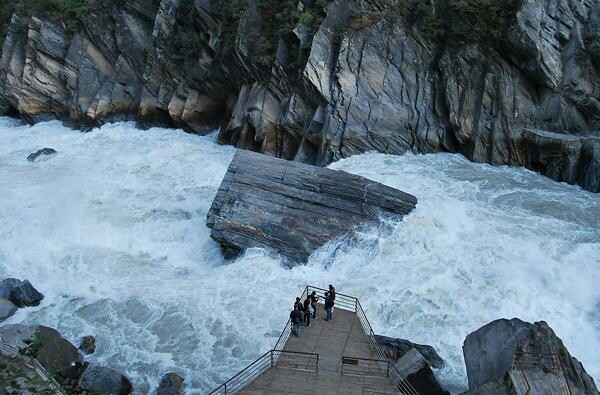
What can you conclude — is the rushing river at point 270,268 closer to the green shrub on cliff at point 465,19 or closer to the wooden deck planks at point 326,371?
the wooden deck planks at point 326,371

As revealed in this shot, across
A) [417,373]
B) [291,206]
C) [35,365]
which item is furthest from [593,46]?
[35,365]

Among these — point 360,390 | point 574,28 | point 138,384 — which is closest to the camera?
point 360,390

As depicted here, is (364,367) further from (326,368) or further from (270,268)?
(270,268)

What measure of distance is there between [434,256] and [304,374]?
8.95 meters

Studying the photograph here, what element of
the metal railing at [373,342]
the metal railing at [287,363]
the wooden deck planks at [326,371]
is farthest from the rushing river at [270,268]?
the metal railing at [287,363]

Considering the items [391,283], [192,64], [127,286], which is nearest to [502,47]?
[391,283]

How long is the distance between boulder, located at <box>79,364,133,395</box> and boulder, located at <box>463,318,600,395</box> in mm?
8985

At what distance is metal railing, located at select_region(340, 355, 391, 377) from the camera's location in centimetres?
1249

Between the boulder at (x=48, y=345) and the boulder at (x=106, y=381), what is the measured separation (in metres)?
0.76

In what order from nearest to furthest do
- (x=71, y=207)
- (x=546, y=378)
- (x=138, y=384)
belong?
(x=546, y=378) < (x=138, y=384) < (x=71, y=207)

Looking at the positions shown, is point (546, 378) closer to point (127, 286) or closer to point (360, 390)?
point (360, 390)

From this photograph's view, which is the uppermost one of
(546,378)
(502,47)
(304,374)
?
(502,47)

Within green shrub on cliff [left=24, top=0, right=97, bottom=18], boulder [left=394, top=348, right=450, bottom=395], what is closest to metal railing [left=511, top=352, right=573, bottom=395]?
boulder [left=394, top=348, right=450, bottom=395]

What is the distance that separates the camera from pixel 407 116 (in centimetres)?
2994
